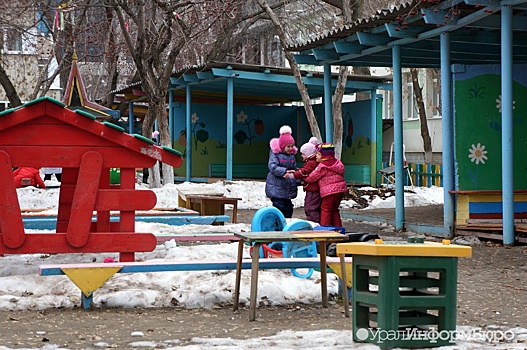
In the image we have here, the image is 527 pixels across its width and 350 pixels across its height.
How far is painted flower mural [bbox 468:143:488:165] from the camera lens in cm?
1458

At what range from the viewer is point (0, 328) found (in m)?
A: 7.42

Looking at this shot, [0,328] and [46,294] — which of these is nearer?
[0,328]

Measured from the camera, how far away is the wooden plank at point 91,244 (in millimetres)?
9133

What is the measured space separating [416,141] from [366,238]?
3358 centimetres

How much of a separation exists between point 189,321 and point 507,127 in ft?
22.3

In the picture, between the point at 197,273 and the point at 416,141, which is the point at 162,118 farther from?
the point at 416,141

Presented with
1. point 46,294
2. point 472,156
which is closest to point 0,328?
point 46,294

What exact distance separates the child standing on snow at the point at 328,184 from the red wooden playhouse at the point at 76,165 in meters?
4.25

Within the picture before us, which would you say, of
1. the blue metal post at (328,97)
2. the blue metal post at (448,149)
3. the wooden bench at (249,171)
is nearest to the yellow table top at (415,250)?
the blue metal post at (448,149)

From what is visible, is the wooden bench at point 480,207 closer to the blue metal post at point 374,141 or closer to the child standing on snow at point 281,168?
the child standing on snow at point 281,168

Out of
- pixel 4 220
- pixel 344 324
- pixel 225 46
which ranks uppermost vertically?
pixel 225 46

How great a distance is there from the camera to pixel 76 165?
364 inches

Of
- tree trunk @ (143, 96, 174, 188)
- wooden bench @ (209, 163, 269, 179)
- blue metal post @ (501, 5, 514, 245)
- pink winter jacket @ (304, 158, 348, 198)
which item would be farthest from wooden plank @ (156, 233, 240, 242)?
wooden bench @ (209, 163, 269, 179)

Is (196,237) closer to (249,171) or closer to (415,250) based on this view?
(415,250)
